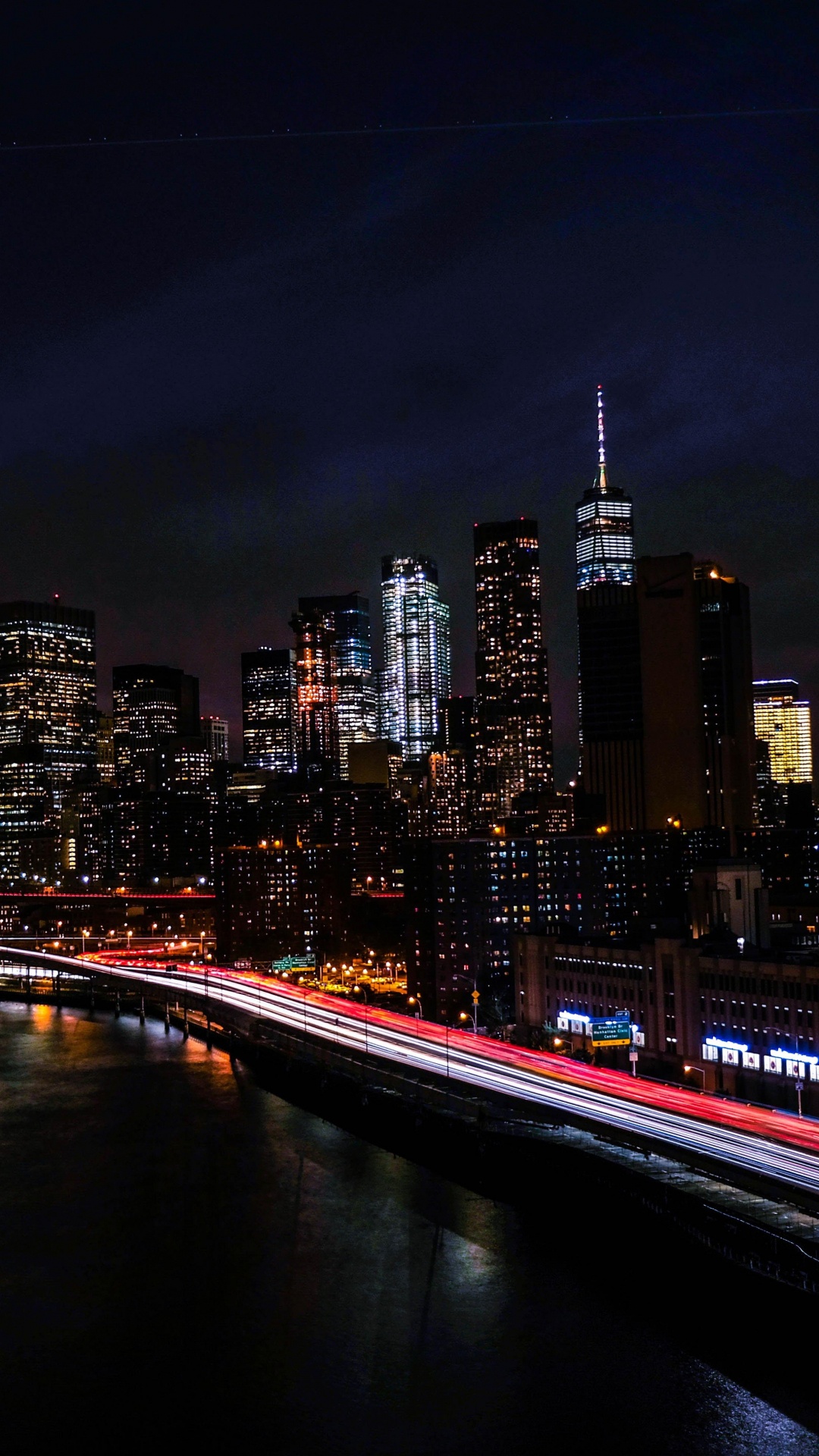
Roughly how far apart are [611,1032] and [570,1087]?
754 cm

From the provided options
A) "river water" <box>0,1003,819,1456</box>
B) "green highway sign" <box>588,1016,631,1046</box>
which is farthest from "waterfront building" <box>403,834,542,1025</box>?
"river water" <box>0,1003,819,1456</box>

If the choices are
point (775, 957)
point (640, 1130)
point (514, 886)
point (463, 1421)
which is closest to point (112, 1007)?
point (514, 886)

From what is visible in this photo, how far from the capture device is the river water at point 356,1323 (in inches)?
942

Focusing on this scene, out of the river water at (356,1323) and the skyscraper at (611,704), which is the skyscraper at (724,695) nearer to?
the skyscraper at (611,704)

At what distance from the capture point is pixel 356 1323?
28141mm

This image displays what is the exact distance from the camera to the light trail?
32625 millimetres

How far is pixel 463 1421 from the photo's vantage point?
943 inches

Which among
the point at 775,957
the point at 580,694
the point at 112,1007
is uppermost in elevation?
the point at 580,694

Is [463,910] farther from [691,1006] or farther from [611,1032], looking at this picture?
[691,1006]

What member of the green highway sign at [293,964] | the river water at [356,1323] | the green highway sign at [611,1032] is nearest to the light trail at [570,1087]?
the green highway sign at [611,1032]

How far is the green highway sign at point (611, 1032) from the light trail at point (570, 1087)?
2268 millimetres

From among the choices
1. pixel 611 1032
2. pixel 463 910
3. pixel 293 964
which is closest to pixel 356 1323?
pixel 611 1032

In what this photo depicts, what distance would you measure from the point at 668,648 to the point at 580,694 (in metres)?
10.7

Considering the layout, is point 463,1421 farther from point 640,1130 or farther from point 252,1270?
point 640,1130
